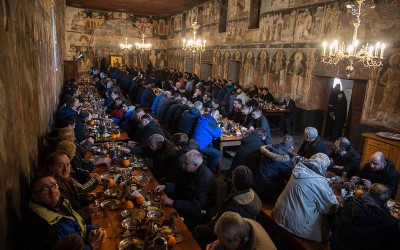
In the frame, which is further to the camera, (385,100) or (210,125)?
(385,100)

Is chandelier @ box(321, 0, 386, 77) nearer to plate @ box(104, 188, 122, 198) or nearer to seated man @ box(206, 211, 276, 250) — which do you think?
seated man @ box(206, 211, 276, 250)

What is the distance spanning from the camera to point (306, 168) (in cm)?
391

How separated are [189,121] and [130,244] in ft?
16.4

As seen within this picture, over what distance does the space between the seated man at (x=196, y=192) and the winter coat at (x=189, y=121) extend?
3.33 metres

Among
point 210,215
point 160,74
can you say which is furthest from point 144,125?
point 160,74

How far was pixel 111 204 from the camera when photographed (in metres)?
3.67

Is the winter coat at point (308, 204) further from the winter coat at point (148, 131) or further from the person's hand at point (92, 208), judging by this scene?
the winter coat at point (148, 131)

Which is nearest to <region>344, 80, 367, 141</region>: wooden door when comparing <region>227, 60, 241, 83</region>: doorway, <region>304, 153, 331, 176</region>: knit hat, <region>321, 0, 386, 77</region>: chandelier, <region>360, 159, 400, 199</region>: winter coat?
<region>321, 0, 386, 77</region>: chandelier

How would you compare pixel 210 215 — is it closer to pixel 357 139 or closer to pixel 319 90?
pixel 357 139

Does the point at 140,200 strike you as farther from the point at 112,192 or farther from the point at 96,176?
the point at 96,176

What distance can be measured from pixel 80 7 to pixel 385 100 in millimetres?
25700

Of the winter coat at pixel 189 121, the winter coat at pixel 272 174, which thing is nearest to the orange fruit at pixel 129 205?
the winter coat at pixel 272 174

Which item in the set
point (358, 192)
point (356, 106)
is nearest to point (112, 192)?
point (358, 192)

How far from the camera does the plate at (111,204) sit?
3590mm
